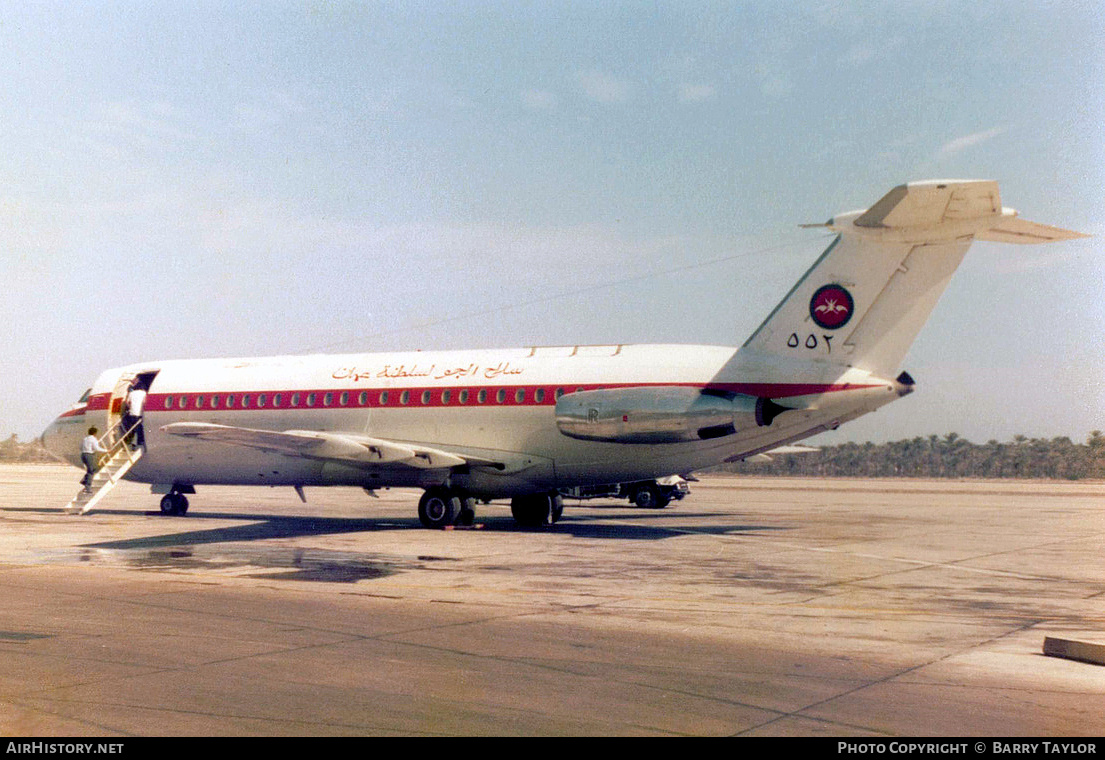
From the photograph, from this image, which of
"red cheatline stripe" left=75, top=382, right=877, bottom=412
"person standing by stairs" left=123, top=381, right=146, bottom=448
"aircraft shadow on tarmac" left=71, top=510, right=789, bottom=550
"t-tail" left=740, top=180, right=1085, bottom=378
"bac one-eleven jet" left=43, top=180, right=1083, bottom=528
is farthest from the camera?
"person standing by stairs" left=123, top=381, right=146, bottom=448

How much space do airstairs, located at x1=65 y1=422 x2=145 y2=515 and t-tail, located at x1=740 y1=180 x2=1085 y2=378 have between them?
16.3m

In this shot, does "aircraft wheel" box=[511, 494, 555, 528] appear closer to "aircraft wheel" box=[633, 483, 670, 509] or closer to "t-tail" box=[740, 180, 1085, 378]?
"t-tail" box=[740, 180, 1085, 378]

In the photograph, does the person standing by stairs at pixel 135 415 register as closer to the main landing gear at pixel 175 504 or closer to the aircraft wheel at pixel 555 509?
the main landing gear at pixel 175 504

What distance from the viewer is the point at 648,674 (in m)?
7.97

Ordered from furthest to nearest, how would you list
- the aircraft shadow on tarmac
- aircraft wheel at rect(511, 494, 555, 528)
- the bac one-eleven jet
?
aircraft wheel at rect(511, 494, 555, 528) → the aircraft shadow on tarmac → the bac one-eleven jet

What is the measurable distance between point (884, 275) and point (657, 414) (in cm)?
514

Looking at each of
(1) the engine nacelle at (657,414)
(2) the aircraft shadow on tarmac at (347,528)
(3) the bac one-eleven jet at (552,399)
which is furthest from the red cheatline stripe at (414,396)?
(2) the aircraft shadow on tarmac at (347,528)

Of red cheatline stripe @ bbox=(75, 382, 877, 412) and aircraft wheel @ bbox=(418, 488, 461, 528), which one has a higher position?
red cheatline stripe @ bbox=(75, 382, 877, 412)

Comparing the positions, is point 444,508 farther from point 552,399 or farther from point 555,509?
point 552,399

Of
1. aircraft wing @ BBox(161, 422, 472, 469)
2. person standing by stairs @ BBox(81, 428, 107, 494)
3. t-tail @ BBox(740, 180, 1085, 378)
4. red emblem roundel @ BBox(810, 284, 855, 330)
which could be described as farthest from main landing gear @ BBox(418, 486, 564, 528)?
person standing by stairs @ BBox(81, 428, 107, 494)

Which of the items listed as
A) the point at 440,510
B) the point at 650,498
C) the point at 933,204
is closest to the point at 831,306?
the point at 933,204

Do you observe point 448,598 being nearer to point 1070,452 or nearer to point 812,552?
point 812,552

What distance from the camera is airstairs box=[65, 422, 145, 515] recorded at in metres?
25.6
